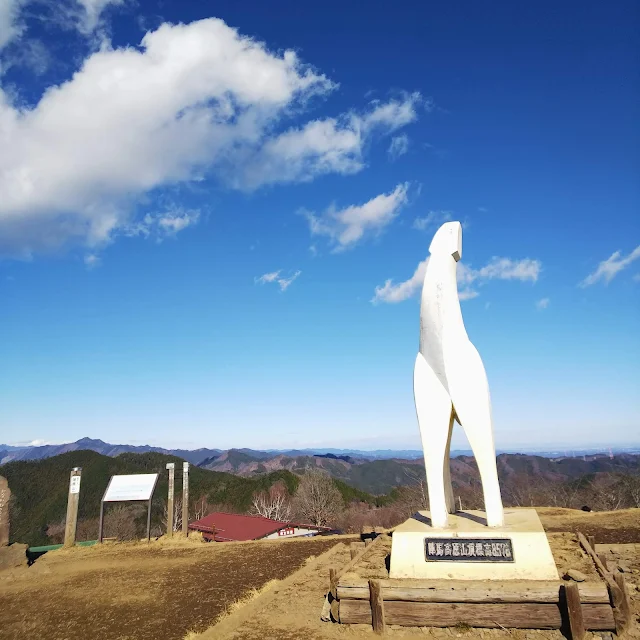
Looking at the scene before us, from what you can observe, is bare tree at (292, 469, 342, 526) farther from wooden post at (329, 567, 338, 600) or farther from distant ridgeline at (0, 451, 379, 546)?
wooden post at (329, 567, 338, 600)

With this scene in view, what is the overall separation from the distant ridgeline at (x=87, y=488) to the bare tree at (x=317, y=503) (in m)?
7.49

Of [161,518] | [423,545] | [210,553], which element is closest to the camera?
[423,545]

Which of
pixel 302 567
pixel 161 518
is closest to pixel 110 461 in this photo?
pixel 161 518

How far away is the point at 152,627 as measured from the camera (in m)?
7.49

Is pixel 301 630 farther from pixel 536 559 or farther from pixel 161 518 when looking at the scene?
pixel 161 518

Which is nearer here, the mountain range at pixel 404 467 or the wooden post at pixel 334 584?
the wooden post at pixel 334 584

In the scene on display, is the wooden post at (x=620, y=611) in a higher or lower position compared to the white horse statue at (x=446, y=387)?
Result: lower

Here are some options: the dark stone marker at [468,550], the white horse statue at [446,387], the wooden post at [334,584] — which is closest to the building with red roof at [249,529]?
the wooden post at [334,584]

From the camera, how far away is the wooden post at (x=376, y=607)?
21.0 feet

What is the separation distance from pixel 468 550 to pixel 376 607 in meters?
1.65

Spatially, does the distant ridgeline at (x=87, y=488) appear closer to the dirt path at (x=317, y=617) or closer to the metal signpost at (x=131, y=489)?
the metal signpost at (x=131, y=489)

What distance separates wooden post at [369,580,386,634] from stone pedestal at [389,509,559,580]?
792 mm

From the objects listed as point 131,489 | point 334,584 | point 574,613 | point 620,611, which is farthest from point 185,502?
point 620,611

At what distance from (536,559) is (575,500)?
33.8 meters
